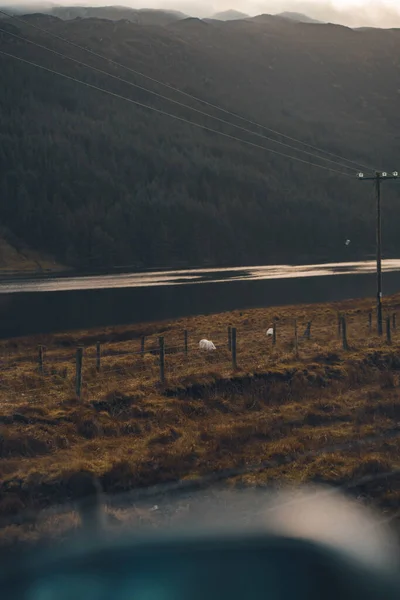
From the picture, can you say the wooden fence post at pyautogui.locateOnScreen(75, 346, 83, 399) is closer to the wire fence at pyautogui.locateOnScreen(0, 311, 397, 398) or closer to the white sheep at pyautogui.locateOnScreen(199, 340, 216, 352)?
the wire fence at pyautogui.locateOnScreen(0, 311, 397, 398)

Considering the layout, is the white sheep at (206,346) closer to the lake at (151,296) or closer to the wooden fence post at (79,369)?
the wooden fence post at (79,369)

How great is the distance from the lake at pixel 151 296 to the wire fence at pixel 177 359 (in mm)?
24274

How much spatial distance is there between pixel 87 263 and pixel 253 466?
15671 centimetres

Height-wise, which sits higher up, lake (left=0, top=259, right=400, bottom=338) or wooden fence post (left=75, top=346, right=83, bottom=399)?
wooden fence post (left=75, top=346, right=83, bottom=399)

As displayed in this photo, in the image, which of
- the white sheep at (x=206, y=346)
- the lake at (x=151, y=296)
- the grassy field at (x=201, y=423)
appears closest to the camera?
the grassy field at (x=201, y=423)

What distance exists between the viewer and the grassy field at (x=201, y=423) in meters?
17.8

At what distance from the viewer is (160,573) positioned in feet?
46.7

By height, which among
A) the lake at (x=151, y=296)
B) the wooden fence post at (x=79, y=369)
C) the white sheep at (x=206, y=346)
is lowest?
the lake at (x=151, y=296)

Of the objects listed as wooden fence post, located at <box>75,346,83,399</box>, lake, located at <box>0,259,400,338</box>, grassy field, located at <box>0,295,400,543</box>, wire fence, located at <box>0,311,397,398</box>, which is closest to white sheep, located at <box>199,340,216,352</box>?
wire fence, located at <box>0,311,397,398</box>

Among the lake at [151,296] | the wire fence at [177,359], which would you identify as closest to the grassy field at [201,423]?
the wire fence at [177,359]

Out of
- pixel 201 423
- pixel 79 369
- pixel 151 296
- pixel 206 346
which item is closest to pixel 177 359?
pixel 206 346

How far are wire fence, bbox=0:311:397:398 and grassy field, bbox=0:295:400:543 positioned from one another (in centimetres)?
11

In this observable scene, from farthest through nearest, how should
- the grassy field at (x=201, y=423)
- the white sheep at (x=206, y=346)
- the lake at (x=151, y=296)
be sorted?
the lake at (x=151, y=296) → the white sheep at (x=206, y=346) → the grassy field at (x=201, y=423)

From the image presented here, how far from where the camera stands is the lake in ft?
222
